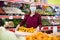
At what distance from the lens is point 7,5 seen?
248 cm

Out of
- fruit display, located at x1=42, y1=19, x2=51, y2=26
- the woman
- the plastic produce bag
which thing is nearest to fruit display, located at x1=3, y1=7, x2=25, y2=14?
the woman

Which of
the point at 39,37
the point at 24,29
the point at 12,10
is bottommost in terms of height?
the point at 39,37

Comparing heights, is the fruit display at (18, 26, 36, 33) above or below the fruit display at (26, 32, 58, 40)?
above

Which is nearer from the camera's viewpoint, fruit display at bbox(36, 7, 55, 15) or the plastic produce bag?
the plastic produce bag

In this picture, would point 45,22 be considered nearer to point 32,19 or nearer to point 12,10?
point 32,19

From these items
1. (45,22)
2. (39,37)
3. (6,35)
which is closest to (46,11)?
(45,22)

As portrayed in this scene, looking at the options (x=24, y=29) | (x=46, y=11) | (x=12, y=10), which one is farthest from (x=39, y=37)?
(x=12, y=10)

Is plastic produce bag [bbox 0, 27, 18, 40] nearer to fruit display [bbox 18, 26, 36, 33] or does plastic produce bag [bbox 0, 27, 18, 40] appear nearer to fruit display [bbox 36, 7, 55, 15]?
fruit display [bbox 18, 26, 36, 33]

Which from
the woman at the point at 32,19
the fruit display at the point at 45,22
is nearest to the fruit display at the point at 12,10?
the woman at the point at 32,19

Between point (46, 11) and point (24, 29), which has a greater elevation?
point (46, 11)

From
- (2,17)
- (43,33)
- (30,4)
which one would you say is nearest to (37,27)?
(43,33)

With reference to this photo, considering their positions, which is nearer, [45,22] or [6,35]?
[6,35]

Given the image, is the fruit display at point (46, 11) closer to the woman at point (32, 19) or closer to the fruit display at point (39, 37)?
the woman at point (32, 19)

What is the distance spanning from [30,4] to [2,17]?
16.4 inches
